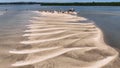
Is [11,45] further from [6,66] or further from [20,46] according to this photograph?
[6,66]

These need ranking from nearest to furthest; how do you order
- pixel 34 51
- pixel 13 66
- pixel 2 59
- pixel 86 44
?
pixel 13 66, pixel 2 59, pixel 34 51, pixel 86 44

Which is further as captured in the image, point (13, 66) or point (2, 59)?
point (2, 59)

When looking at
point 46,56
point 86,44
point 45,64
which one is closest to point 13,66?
point 45,64

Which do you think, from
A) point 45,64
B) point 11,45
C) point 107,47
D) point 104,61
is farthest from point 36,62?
point 107,47

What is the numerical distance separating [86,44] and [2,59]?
260 inches

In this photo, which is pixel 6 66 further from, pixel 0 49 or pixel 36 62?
pixel 0 49

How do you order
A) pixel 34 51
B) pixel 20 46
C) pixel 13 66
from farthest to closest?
pixel 20 46 < pixel 34 51 < pixel 13 66

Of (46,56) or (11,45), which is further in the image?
(11,45)

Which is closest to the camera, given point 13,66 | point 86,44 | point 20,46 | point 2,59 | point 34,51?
point 13,66

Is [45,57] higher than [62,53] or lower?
higher

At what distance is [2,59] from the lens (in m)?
16.5

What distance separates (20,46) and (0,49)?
1.36 metres

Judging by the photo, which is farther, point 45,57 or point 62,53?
point 62,53

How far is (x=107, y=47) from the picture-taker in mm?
20984
